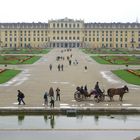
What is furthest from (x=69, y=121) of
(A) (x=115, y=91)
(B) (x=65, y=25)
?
(B) (x=65, y=25)

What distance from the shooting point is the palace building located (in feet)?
535

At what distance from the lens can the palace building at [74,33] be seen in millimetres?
163125

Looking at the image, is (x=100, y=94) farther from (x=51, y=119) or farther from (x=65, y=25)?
(x=65, y=25)

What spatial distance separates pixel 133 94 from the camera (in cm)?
2700

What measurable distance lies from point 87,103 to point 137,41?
14550cm

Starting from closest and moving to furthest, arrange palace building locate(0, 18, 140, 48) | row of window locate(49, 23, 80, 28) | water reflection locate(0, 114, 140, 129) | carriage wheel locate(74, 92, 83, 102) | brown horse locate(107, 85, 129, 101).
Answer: water reflection locate(0, 114, 140, 129) → brown horse locate(107, 85, 129, 101) → carriage wheel locate(74, 92, 83, 102) → palace building locate(0, 18, 140, 48) → row of window locate(49, 23, 80, 28)

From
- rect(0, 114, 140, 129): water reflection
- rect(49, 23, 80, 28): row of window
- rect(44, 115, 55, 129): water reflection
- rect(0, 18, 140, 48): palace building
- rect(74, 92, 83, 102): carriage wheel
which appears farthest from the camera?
rect(49, 23, 80, 28): row of window

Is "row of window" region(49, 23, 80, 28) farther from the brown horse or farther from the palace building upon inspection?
the brown horse

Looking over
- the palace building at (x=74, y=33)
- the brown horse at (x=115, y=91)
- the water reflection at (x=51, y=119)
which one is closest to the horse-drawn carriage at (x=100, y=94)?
the brown horse at (x=115, y=91)

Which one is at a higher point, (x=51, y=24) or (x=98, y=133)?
(x=51, y=24)

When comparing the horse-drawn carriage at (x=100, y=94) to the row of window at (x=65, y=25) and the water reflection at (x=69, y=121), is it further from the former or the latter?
the row of window at (x=65, y=25)

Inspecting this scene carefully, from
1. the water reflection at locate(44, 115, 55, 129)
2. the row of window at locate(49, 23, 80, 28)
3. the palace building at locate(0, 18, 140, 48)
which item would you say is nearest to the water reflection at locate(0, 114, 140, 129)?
the water reflection at locate(44, 115, 55, 129)

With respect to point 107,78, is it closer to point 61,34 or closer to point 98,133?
Result: point 98,133

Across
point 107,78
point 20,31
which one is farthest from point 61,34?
point 107,78
